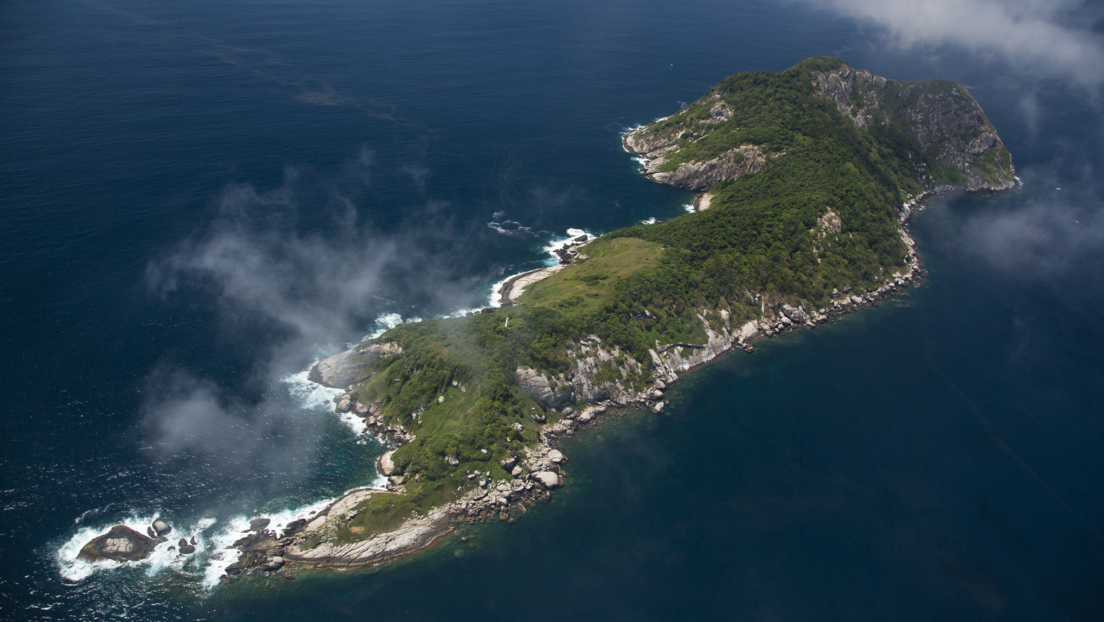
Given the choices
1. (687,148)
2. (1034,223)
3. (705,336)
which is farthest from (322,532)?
(1034,223)

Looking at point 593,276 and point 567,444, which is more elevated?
point 593,276

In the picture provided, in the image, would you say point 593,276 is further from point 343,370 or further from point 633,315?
point 343,370

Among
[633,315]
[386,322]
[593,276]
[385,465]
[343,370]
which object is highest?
[593,276]

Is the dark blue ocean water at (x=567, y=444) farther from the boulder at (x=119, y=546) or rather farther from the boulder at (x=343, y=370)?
the boulder at (x=343, y=370)

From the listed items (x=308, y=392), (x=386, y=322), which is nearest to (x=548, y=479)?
(x=308, y=392)

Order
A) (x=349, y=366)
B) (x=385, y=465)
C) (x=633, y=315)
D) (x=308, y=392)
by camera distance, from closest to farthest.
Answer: (x=385, y=465) → (x=308, y=392) → (x=349, y=366) → (x=633, y=315)

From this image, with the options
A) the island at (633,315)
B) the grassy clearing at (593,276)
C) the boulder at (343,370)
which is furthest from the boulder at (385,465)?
the grassy clearing at (593,276)
